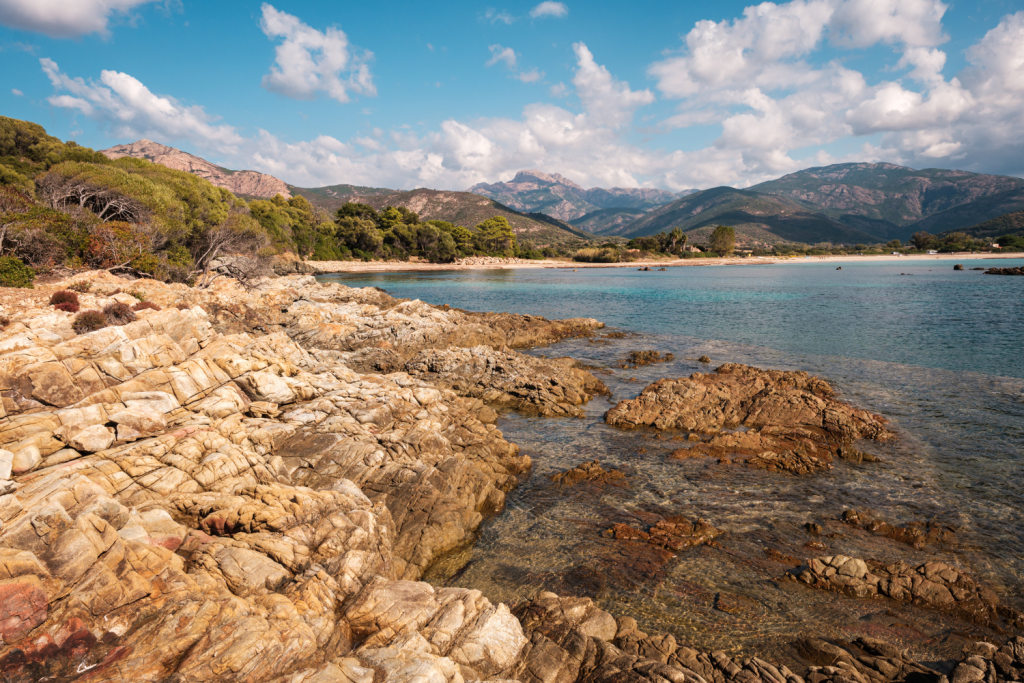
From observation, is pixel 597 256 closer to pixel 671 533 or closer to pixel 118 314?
pixel 118 314

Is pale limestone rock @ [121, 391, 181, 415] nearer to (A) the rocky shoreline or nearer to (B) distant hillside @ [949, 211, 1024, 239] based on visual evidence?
(A) the rocky shoreline

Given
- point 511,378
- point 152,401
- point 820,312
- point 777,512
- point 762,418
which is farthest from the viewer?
point 820,312

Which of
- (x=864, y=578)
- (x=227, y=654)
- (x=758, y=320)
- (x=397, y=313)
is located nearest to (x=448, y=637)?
(x=227, y=654)

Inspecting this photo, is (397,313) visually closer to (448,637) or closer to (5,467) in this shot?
(5,467)

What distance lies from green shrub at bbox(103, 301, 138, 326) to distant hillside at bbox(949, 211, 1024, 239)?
25678 centimetres

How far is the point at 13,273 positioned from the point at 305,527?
30.0 m

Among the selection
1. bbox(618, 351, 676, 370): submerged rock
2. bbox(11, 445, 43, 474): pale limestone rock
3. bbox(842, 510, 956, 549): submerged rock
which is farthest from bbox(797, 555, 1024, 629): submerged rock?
bbox(618, 351, 676, 370): submerged rock

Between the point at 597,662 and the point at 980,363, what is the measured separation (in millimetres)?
30920

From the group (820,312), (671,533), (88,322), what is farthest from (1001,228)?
(88,322)

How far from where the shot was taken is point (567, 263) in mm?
146625

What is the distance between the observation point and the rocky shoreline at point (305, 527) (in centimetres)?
576

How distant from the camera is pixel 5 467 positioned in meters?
8.49

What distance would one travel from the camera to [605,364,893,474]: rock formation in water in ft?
49.0

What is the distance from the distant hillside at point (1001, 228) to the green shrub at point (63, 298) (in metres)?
259
